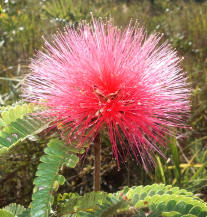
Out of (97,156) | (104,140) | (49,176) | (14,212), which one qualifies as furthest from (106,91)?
(104,140)

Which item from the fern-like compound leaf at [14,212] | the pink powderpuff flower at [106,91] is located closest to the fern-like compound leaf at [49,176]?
the pink powderpuff flower at [106,91]

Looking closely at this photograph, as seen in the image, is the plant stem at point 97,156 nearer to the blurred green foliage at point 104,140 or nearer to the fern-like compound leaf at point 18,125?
the blurred green foliage at point 104,140

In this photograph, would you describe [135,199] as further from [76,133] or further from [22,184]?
[22,184]

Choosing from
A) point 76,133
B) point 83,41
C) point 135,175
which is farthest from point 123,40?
point 135,175

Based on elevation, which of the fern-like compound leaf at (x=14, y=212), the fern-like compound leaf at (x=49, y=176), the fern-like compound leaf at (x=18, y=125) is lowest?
the fern-like compound leaf at (x=14, y=212)

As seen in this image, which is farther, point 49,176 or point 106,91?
point 106,91

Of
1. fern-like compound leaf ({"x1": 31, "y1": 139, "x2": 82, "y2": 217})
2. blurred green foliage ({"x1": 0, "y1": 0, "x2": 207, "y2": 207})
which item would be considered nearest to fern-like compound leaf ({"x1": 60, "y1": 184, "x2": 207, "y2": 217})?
fern-like compound leaf ({"x1": 31, "y1": 139, "x2": 82, "y2": 217})

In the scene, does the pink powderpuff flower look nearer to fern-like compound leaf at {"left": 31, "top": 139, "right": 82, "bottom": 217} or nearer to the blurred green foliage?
fern-like compound leaf at {"left": 31, "top": 139, "right": 82, "bottom": 217}

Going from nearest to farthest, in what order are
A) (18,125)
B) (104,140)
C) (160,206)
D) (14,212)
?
(160,206)
(18,125)
(14,212)
(104,140)

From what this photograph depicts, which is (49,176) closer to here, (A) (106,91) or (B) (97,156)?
(B) (97,156)

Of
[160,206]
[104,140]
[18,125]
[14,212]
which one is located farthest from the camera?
[104,140]
